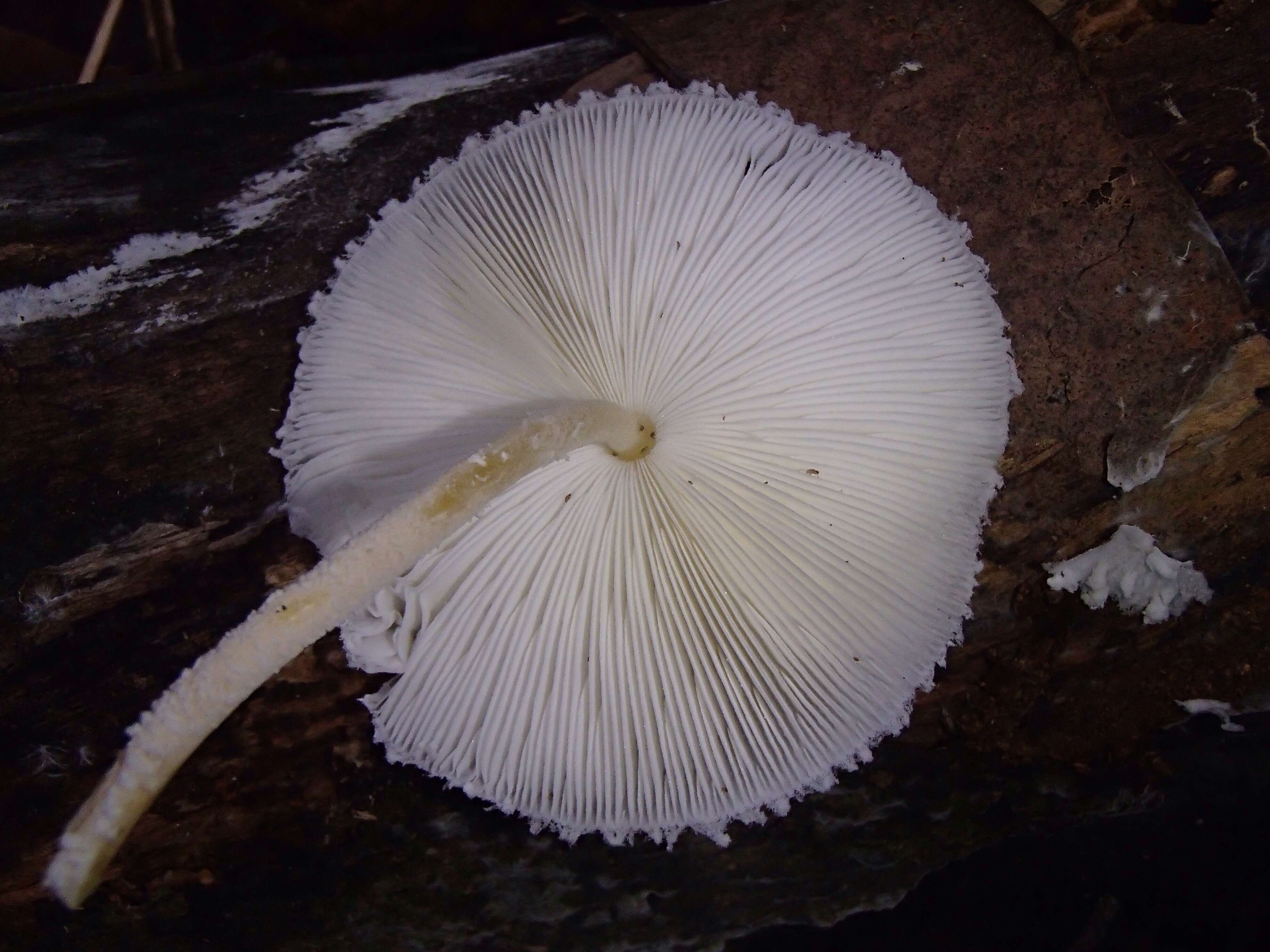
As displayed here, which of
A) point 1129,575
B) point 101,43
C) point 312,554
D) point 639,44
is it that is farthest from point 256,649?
point 101,43

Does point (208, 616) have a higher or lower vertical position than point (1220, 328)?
lower

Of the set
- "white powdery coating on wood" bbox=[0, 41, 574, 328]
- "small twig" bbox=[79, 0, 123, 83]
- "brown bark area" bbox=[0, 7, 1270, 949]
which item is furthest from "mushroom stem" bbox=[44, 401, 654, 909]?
"small twig" bbox=[79, 0, 123, 83]

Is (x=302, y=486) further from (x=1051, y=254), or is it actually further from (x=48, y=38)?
(x=48, y=38)

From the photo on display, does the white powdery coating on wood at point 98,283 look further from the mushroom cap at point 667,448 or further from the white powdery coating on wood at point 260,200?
the mushroom cap at point 667,448

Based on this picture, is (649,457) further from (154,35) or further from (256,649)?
(154,35)

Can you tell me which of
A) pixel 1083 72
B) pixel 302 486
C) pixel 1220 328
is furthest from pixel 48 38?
pixel 1220 328

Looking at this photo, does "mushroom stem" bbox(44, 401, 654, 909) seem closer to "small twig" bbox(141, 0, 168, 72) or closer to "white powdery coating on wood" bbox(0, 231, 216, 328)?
"white powdery coating on wood" bbox(0, 231, 216, 328)

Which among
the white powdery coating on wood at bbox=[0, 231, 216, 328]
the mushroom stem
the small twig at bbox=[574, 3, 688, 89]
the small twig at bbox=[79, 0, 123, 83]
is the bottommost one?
the mushroom stem
